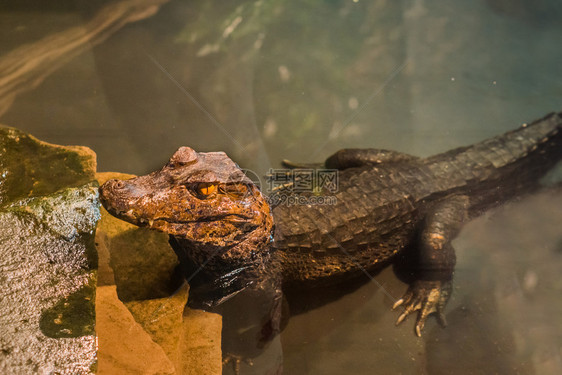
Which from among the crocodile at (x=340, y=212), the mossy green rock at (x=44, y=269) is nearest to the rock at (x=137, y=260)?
the crocodile at (x=340, y=212)

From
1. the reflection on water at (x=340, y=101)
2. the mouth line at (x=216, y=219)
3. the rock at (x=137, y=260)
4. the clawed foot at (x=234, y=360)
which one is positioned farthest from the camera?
the reflection on water at (x=340, y=101)

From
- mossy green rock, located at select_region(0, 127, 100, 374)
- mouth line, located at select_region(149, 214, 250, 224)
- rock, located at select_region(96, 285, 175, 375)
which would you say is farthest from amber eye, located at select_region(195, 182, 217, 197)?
rock, located at select_region(96, 285, 175, 375)

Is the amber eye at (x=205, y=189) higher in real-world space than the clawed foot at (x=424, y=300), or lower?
higher

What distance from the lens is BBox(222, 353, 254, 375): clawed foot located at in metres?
2.66

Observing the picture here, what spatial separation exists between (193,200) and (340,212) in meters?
1.25

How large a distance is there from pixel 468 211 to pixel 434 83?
1829 millimetres

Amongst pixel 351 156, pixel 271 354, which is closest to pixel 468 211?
pixel 351 156

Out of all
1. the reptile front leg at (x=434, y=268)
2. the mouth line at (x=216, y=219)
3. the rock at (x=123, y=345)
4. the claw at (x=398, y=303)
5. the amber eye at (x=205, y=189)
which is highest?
the amber eye at (x=205, y=189)

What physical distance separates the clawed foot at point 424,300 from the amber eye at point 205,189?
72.5 inches

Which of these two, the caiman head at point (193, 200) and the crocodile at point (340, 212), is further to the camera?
the crocodile at point (340, 212)

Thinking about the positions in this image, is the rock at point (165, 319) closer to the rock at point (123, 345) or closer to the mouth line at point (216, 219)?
the rock at point (123, 345)

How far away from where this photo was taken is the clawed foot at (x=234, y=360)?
2.66m

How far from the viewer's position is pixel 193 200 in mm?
2283

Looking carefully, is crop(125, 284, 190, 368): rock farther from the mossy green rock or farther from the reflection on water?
the reflection on water
